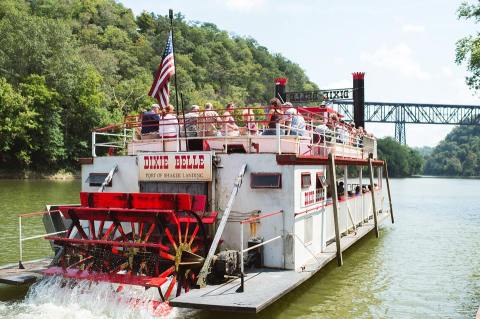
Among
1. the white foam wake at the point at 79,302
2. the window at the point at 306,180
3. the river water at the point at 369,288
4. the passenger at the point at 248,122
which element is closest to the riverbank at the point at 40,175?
the river water at the point at 369,288

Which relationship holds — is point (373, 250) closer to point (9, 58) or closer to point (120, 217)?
point (120, 217)

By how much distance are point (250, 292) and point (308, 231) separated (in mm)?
3111

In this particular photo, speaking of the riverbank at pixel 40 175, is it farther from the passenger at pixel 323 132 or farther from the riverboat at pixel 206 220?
the passenger at pixel 323 132

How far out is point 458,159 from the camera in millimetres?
157000

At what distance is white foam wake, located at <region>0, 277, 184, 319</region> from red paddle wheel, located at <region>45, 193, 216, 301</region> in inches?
8.3

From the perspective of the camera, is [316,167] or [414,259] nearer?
[316,167]

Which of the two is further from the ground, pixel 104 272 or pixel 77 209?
pixel 77 209

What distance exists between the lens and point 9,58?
49.9 metres

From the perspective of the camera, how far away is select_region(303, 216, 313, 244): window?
36.4 feet

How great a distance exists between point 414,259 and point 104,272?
30.6 feet

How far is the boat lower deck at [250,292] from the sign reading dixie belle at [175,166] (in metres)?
2.26

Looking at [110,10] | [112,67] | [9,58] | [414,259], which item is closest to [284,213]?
[414,259]

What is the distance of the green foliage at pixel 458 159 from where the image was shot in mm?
146625

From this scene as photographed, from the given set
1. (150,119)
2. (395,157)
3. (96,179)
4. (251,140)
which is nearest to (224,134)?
(251,140)
